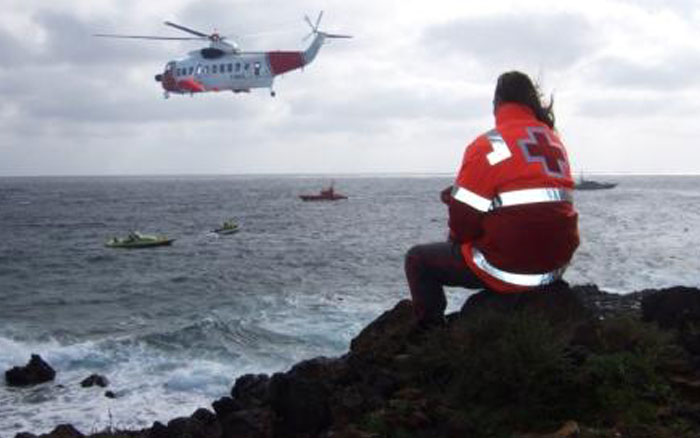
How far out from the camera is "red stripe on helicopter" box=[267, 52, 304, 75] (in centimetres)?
4438

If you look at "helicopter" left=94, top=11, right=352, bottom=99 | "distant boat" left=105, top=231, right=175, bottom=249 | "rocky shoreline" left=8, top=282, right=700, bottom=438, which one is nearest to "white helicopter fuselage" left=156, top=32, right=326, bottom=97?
"helicopter" left=94, top=11, right=352, bottom=99

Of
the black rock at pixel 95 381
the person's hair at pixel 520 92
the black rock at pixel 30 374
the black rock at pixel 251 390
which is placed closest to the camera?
the person's hair at pixel 520 92

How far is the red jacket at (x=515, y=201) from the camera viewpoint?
6.04 meters

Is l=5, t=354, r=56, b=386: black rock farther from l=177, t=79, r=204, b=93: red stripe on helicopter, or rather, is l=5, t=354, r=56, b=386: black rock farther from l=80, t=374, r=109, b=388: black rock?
l=177, t=79, r=204, b=93: red stripe on helicopter

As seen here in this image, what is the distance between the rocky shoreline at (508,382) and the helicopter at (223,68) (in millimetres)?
37485

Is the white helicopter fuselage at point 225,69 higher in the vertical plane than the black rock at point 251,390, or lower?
higher

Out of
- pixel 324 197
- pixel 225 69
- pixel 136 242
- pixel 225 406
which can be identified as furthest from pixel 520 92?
pixel 324 197

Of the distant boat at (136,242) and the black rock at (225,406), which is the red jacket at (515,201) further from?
the distant boat at (136,242)

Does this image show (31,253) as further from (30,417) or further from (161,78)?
(30,417)

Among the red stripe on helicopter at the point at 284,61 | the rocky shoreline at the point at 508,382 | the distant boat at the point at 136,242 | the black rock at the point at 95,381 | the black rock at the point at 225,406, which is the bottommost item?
the distant boat at the point at 136,242

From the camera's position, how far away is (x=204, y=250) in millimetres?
55438

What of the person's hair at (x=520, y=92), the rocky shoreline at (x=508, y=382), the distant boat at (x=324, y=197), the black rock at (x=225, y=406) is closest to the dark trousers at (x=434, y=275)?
the rocky shoreline at (x=508, y=382)

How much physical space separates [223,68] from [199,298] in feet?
50.9

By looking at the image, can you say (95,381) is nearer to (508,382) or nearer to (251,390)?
(251,390)
